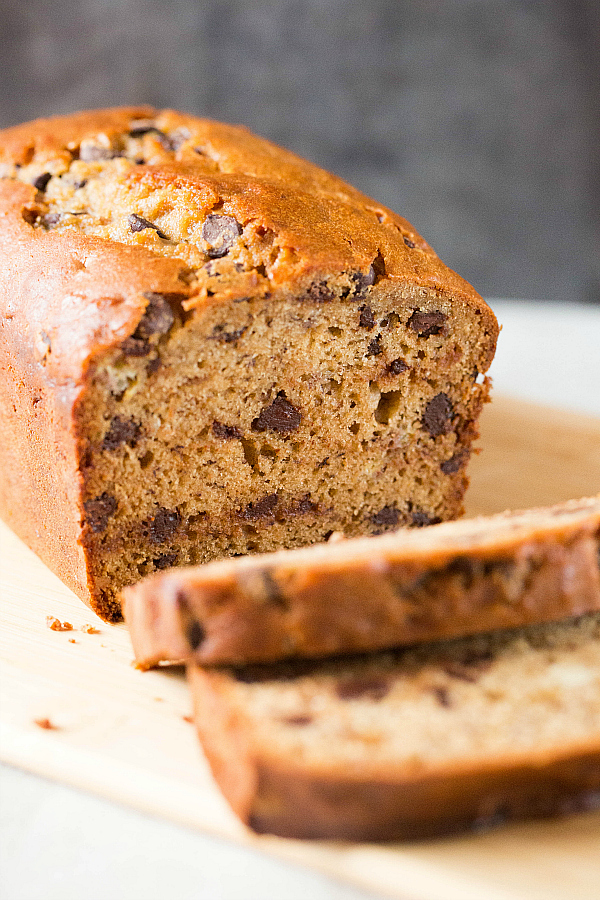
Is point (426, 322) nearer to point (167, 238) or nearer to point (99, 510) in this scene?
point (167, 238)

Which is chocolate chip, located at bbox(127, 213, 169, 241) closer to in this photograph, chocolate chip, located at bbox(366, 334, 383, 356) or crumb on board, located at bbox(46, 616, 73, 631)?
chocolate chip, located at bbox(366, 334, 383, 356)

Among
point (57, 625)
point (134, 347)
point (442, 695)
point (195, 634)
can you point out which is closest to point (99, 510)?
point (57, 625)

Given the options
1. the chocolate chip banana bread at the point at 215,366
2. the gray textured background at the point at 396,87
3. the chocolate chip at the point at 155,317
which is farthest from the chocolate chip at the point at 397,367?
the gray textured background at the point at 396,87

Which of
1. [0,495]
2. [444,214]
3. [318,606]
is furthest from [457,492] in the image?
[444,214]

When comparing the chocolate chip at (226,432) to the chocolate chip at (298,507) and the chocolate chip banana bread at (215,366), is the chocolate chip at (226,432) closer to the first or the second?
the chocolate chip banana bread at (215,366)

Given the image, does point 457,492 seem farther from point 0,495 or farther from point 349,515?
point 0,495
